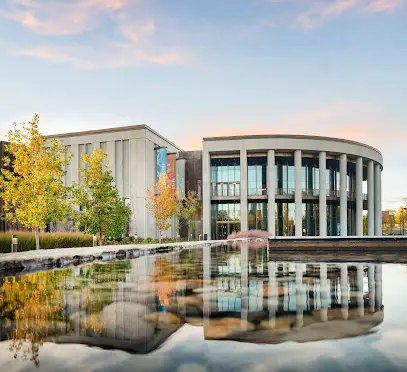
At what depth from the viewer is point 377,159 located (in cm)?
7281

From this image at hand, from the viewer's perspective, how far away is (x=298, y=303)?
7660mm

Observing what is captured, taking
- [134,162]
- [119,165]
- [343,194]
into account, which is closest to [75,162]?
[119,165]

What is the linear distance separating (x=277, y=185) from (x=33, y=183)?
144 ft

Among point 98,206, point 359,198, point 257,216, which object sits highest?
point 359,198

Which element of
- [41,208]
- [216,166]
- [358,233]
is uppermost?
[216,166]

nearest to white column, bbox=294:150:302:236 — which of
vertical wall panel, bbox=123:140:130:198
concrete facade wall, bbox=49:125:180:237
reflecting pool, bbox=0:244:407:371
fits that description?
concrete facade wall, bbox=49:125:180:237

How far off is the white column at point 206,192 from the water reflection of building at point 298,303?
4900cm

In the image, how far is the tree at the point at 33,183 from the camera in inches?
1024

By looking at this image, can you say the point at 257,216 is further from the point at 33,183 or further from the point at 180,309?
the point at 180,309

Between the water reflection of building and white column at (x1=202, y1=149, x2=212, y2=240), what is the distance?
49002 mm

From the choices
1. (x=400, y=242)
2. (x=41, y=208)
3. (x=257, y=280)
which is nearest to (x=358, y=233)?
(x=400, y=242)

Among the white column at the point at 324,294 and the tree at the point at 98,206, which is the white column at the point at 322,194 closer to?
the tree at the point at 98,206

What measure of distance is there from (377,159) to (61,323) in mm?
74438

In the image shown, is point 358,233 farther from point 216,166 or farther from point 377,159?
point 216,166
